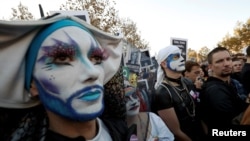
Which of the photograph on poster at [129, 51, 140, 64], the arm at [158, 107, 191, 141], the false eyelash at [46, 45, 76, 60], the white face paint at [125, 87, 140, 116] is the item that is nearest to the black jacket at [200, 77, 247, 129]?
the arm at [158, 107, 191, 141]

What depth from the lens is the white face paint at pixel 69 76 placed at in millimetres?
1176

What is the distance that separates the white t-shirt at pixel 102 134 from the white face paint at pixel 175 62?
205cm

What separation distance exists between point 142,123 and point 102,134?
83 centimetres

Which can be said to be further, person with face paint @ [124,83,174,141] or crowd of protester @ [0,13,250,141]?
person with face paint @ [124,83,174,141]

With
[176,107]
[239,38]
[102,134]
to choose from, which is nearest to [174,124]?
[176,107]

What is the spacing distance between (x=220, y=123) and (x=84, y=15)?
69.3 inches

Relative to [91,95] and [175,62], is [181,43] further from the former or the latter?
[91,95]

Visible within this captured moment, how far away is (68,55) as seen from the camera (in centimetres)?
121

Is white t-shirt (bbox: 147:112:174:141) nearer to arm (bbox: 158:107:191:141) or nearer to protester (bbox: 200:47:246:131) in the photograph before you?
arm (bbox: 158:107:191:141)

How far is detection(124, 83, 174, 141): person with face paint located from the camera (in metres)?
2.15

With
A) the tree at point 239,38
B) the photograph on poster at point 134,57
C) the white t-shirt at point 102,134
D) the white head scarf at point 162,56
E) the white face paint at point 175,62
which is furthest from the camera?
the tree at point 239,38

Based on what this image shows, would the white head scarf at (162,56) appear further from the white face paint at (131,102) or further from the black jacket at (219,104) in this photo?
the white face paint at (131,102)

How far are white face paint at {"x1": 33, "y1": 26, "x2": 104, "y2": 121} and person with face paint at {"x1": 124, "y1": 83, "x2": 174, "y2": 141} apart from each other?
935mm

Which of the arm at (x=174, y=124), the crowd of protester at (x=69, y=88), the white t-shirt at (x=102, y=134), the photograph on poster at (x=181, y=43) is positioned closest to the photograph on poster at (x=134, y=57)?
the arm at (x=174, y=124)
